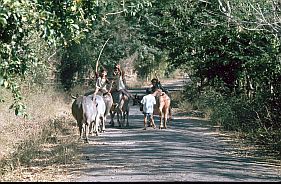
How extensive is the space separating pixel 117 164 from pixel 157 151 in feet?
6.74

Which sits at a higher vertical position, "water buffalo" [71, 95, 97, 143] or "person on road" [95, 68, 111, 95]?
"person on road" [95, 68, 111, 95]

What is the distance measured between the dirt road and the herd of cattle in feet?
1.46

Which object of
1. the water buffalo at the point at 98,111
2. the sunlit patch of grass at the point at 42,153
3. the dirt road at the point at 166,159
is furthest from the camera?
the water buffalo at the point at 98,111

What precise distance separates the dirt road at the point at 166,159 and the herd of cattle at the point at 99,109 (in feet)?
1.46

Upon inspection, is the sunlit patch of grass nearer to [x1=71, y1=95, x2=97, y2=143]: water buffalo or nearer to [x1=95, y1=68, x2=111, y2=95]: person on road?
[x1=71, y1=95, x2=97, y2=143]: water buffalo

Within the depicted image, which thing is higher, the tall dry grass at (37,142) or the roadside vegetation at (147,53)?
the roadside vegetation at (147,53)

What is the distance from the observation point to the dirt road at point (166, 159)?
10.8 metres

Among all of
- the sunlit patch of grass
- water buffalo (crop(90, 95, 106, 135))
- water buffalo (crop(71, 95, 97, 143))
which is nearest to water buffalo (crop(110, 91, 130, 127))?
water buffalo (crop(90, 95, 106, 135))

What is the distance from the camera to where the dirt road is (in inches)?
425

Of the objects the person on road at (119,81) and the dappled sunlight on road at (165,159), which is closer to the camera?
the dappled sunlight on road at (165,159)

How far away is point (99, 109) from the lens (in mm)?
17844

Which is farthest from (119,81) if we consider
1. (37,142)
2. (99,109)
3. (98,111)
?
(37,142)

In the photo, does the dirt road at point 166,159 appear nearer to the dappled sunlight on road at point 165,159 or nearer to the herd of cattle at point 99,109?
the dappled sunlight on road at point 165,159

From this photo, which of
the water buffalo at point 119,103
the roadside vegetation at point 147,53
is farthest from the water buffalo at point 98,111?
the water buffalo at point 119,103
